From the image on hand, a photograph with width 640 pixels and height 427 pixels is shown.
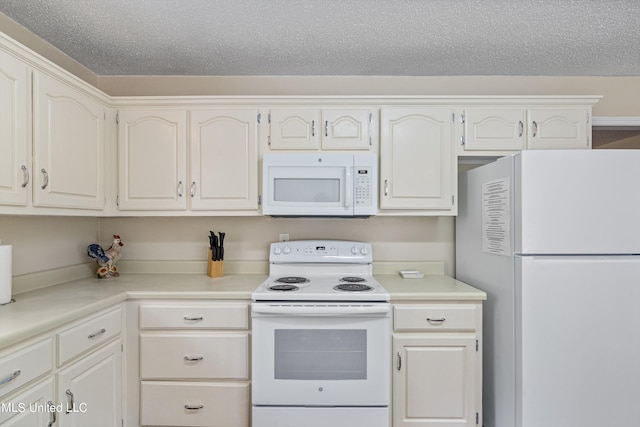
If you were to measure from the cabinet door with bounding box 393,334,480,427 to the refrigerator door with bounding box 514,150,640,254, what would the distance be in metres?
0.70

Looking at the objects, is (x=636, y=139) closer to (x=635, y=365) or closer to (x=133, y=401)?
(x=635, y=365)

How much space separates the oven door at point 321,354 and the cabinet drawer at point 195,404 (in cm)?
15

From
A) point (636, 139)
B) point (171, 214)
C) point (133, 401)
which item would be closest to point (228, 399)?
point (133, 401)

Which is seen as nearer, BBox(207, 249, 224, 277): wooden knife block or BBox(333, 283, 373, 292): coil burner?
BBox(333, 283, 373, 292): coil burner

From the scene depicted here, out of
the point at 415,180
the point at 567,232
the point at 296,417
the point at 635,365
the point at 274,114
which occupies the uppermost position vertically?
the point at 274,114

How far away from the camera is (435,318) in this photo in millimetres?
1964

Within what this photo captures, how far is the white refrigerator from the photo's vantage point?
1684 millimetres

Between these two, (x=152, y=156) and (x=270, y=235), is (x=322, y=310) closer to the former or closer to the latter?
(x=270, y=235)

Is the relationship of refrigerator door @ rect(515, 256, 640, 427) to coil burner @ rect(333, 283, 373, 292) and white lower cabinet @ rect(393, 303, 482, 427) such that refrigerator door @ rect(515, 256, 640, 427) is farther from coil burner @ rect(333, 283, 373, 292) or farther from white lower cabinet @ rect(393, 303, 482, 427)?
coil burner @ rect(333, 283, 373, 292)

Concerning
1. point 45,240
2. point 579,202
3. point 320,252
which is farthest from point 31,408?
point 579,202

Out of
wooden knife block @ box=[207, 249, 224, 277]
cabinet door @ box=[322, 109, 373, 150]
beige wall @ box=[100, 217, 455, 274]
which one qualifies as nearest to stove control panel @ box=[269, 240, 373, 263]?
beige wall @ box=[100, 217, 455, 274]

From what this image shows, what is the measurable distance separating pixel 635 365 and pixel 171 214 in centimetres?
277

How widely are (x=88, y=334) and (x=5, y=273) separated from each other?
0.48 m

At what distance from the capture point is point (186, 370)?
77.1 inches
